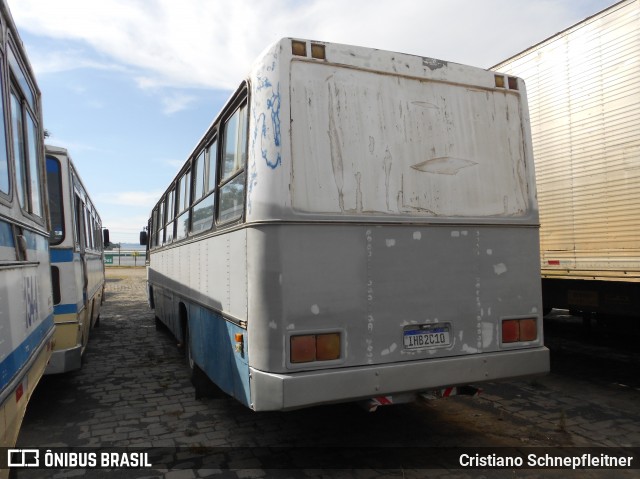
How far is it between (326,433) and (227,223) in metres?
2.22

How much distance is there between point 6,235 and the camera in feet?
8.33

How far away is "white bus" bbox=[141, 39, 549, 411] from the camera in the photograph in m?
3.40

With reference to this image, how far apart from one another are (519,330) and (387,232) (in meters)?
1.50

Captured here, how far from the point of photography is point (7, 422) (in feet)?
7.44

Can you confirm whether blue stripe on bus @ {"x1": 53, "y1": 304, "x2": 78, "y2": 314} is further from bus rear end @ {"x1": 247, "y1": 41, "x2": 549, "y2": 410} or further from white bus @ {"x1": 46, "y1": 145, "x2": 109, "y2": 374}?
bus rear end @ {"x1": 247, "y1": 41, "x2": 549, "y2": 410}

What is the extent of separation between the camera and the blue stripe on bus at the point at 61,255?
19.2 feet

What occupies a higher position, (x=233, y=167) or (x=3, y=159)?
(x=233, y=167)

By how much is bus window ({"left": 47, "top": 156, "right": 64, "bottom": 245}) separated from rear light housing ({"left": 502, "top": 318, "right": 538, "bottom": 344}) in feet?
16.8

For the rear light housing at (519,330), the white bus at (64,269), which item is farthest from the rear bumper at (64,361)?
the rear light housing at (519,330)

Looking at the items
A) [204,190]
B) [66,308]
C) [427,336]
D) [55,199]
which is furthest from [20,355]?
[55,199]

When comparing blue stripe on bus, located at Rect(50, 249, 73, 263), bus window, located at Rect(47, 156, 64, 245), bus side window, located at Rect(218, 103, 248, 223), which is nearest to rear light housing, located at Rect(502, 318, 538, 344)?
bus side window, located at Rect(218, 103, 248, 223)

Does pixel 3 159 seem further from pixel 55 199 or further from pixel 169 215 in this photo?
pixel 169 215

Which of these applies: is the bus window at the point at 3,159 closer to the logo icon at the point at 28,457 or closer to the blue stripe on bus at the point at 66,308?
the logo icon at the point at 28,457

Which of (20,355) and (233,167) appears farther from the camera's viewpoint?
(233,167)
